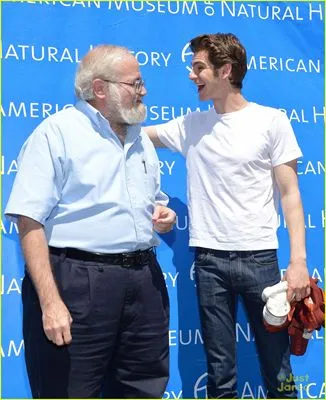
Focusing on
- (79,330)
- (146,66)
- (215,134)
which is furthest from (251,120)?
(79,330)

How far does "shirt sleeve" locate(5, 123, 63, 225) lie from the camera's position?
6.24 ft

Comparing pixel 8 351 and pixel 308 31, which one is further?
pixel 308 31

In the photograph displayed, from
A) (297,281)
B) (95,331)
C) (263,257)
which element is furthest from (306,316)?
(95,331)

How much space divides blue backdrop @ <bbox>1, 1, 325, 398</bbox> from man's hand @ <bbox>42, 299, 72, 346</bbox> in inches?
34.3

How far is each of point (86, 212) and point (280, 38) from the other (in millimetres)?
1601

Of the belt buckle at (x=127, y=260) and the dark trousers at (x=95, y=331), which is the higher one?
the belt buckle at (x=127, y=260)

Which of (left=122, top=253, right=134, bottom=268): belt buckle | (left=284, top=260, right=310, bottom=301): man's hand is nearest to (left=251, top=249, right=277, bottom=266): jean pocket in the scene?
(left=284, top=260, right=310, bottom=301): man's hand

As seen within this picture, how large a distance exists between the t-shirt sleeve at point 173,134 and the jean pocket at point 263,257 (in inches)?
21.3

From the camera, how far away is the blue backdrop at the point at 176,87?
9.06 ft

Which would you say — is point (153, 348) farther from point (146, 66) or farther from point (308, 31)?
point (308, 31)

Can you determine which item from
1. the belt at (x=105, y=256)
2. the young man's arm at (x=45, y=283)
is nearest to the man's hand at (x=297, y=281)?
the belt at (x=105, y=256)

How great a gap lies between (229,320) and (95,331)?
2.27ft

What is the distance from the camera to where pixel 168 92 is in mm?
2953

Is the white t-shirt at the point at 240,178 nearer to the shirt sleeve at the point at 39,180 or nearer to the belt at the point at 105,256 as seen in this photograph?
the belt at the point at 105,256
